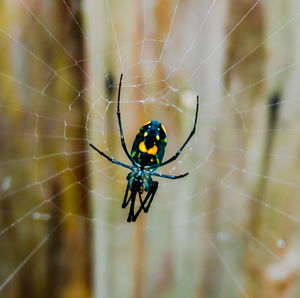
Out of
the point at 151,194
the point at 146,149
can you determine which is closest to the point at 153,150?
the point at 146,149

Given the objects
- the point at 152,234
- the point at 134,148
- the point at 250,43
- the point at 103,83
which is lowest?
the point at 152,234

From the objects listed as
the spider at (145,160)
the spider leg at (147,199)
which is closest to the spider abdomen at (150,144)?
the spider at (145,160)

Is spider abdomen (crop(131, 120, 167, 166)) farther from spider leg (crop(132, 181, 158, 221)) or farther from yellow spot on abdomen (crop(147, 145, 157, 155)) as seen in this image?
spider leg (crop(132, 181, 158, 221))

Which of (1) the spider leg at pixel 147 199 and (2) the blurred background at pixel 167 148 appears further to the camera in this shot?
(1) the spider leg at pixel 147 199

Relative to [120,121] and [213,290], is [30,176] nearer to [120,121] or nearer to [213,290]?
[120,121]

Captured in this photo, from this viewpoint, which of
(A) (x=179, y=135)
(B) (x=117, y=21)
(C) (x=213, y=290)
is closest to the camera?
(B) (x=117, y=21)

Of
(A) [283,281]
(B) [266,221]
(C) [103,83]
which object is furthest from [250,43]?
(A) [283,281]

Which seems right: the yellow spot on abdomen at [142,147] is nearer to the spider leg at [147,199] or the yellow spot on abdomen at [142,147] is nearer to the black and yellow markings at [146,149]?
the black and yellow markings at [146,149]
